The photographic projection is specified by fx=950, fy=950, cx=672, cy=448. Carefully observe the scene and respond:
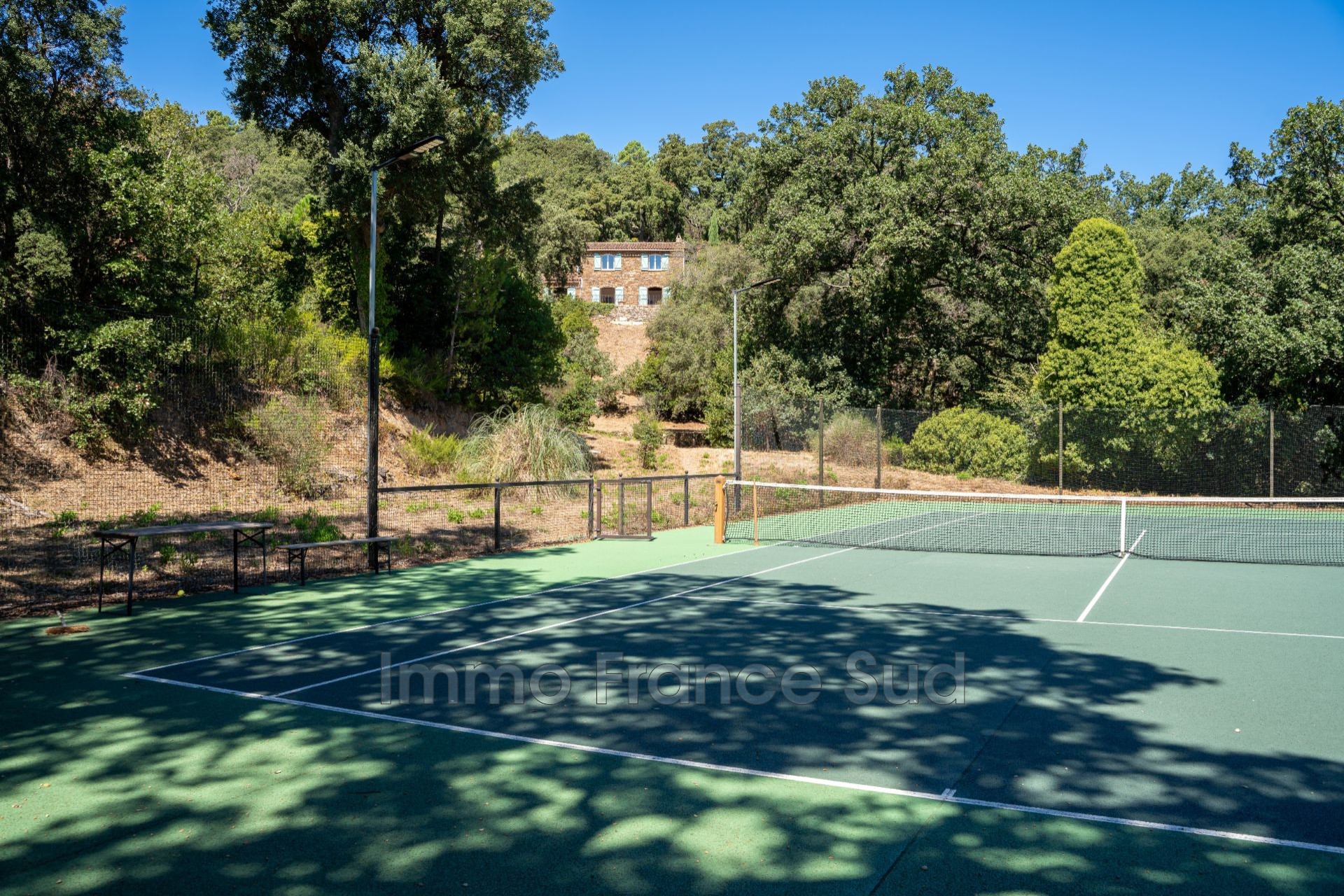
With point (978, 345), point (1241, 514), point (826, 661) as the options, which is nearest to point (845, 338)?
point (978, 345)

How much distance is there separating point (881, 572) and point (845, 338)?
21988 millimetres

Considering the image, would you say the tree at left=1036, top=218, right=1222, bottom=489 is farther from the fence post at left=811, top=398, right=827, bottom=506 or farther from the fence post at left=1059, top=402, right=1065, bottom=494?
the fence post at left=811, top=398, right=827, bottom=506

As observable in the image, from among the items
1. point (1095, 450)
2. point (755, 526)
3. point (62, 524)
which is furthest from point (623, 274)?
point (62, 524)

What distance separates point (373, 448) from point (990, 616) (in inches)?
340

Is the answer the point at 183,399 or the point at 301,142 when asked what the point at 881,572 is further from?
the point at 301,142

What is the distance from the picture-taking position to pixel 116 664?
8219 mm

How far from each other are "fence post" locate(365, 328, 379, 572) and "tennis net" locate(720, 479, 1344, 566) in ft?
23.2

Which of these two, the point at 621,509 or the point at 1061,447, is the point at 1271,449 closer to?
the point at 1061,447

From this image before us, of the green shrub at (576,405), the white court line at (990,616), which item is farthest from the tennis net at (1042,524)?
the green shrub at (576,405)

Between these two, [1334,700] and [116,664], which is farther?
[116,664]

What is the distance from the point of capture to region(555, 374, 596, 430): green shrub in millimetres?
34594

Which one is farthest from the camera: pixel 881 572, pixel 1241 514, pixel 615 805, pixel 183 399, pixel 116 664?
pixel 1241 514

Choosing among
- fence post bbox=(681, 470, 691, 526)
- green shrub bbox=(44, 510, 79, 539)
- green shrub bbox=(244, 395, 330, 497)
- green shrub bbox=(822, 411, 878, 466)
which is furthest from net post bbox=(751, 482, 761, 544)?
green shrub bbox=(44, 510, 79, 539)

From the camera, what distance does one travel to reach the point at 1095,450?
2669 centimetres
